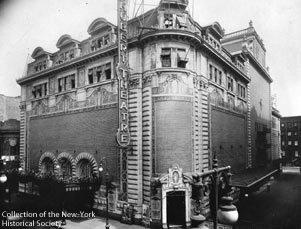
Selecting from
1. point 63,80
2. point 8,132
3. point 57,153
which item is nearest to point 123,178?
point 57,153

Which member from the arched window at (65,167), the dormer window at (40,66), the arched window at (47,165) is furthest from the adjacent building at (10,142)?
the arched window at (65,167)

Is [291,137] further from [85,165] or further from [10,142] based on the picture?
[10,142]

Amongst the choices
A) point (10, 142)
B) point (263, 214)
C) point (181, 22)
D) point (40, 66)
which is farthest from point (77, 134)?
point (263, 214)

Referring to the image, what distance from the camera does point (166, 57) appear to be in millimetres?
21000

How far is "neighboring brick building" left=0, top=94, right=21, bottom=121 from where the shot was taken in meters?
43.7

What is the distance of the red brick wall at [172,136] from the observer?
2027 centimetres

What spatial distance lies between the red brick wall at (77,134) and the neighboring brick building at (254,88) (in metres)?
21.7

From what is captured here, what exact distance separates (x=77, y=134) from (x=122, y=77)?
10165mm

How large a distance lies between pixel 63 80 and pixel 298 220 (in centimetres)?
2826

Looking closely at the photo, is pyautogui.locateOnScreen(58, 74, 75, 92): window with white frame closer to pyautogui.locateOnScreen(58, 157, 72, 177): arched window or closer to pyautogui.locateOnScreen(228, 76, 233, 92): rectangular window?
pyautogui.locateOnScreen(58, 157, 72, 177): arched window

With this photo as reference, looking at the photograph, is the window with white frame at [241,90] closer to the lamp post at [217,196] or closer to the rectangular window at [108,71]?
the rectangular window at [108,71]

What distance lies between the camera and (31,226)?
19.8 meters

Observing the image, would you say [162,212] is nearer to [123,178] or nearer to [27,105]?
[123,178]

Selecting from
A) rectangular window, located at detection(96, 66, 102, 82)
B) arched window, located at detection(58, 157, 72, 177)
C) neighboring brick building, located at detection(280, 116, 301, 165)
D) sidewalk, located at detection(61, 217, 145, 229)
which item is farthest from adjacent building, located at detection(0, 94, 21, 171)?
neighboring brick building, located at detection(280, 116, 301, 165)
